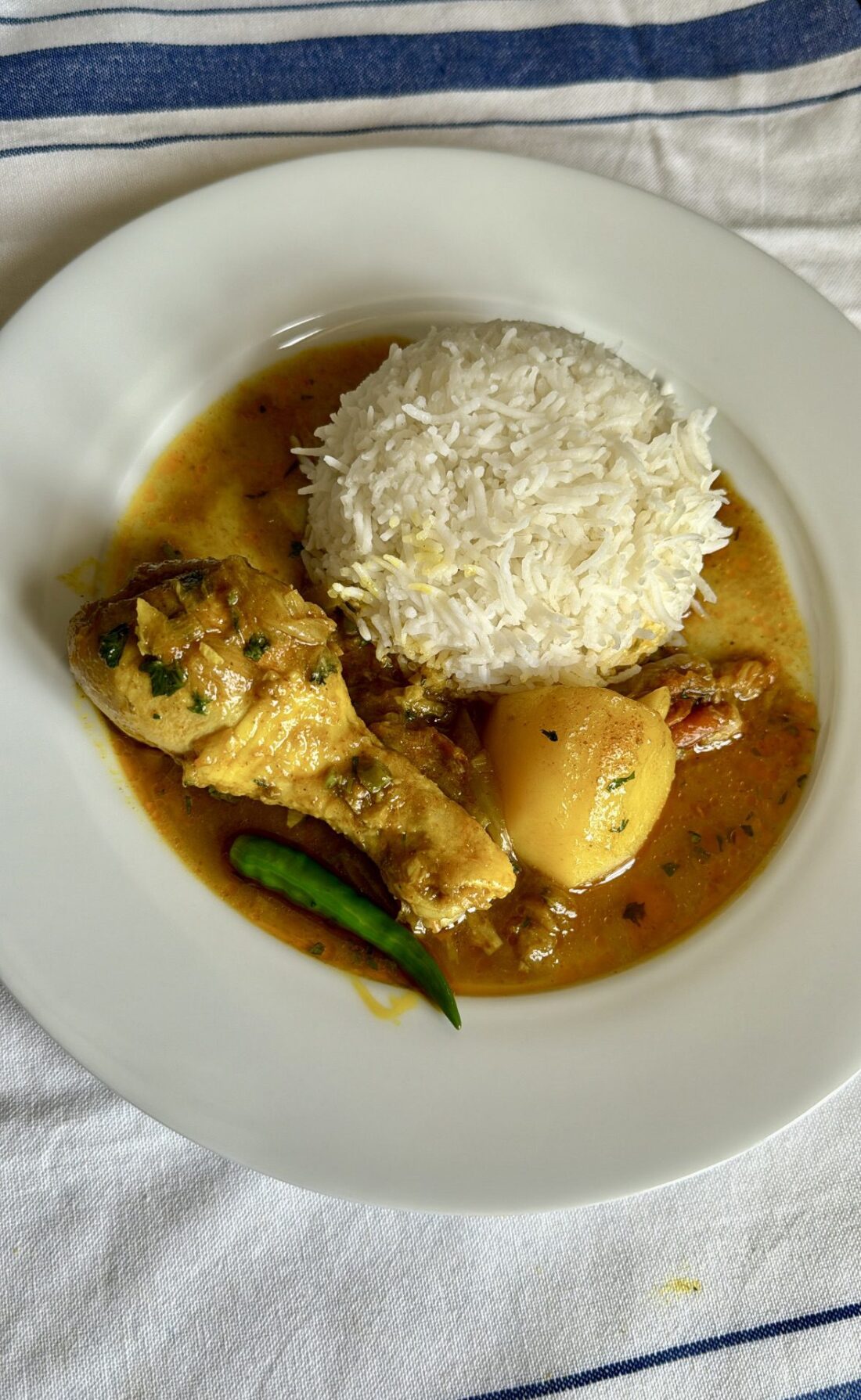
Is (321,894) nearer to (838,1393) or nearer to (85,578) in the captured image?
(85,578)

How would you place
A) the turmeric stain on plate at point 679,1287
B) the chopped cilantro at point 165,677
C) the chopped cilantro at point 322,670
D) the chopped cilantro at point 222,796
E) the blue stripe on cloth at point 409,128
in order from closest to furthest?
1. the chopped cilantro at point 165,677
2. the chopped cilantro at point 322,670
3. the turmeric stain on plate at point 679,1287
4. the chopped cilantro at point 222,796
5. the blue stripe on cloth at point 409,128

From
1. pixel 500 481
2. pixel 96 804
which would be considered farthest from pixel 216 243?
pixel 96 804

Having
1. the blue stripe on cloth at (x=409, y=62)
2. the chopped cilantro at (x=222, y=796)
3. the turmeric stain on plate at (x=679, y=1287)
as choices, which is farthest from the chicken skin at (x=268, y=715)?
the blue stripe on cloth at (x=409, y=62)

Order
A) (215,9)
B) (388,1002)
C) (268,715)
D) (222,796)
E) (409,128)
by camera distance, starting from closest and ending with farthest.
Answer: (268,715)
(388,1002)
(222,796)
(215,9)
(409,128)

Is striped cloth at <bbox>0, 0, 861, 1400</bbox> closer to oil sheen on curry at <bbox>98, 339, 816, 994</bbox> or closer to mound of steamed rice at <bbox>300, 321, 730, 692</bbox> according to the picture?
oil sheen on curry at <bbox>98, 339, 816, 994</bbox>

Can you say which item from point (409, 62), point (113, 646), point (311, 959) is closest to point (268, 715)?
point (113, 646)

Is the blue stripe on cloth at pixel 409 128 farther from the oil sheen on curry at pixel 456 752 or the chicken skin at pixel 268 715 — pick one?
the chicken skin at pixel 268 715
